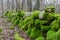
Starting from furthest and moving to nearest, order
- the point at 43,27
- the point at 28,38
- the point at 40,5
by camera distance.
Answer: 1. the point at 40,5
2. the point at 28,38
3. the point at 43,27

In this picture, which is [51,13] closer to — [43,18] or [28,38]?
[43,18]

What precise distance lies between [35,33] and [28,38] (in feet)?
1.03

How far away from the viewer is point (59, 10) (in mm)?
8250

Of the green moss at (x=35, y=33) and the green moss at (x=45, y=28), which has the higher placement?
the green moss at (x=45, y=28)

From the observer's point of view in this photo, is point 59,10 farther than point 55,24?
Yes

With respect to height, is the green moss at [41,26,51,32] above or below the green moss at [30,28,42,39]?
above

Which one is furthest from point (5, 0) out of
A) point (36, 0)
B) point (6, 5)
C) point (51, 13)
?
point (51, 13)

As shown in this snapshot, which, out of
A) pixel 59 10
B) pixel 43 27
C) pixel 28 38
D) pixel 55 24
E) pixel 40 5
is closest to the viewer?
pixel 55 24

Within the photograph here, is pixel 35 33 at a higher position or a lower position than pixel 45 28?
lower

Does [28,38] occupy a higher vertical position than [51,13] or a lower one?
lower

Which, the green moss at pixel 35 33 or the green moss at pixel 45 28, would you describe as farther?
the green moss at pixel 35 33

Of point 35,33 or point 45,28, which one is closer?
point 45,28

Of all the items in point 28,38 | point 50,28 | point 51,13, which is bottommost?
point 28,38

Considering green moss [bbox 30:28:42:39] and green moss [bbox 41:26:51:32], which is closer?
green moss [bbox 41:26:51:32]
